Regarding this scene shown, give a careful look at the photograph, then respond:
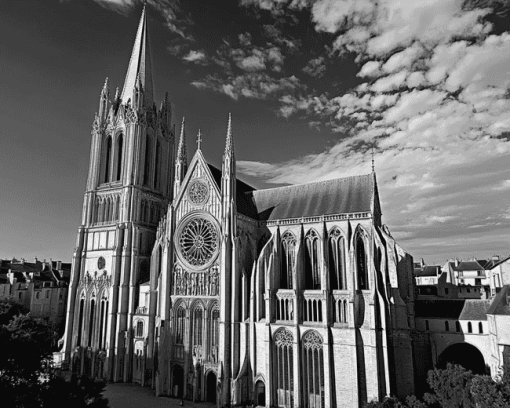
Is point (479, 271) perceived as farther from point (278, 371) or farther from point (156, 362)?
point (156, 362)

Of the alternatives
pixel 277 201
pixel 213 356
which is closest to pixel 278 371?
pixel 213 356

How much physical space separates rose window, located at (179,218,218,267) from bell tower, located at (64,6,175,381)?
8.90m

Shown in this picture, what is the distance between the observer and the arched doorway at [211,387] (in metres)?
39.2

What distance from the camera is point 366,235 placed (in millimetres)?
38688

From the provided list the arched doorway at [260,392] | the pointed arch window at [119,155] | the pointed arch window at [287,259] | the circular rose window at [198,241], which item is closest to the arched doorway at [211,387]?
the arched doorway at [260,392]

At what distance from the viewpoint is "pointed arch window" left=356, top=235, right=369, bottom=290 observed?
3830 centimetres

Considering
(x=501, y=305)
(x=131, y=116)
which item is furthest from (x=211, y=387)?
(x=131, y=116)

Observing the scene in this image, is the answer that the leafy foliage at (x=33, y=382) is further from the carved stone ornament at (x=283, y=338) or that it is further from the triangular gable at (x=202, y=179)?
the triangular gable at (x=202, y=179)

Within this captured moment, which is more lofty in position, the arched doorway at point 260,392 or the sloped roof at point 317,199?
the sloped roof at point 317,199

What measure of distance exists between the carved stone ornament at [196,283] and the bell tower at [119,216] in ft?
25.3

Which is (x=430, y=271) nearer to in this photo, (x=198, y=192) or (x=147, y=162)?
(x=198, y=192)

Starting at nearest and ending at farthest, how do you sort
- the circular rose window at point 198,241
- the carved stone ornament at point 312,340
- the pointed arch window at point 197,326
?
1. the carved stone ornament at point 312,340
2. the pointed arch window at point 197,326
3. the circular rose window at point 198,241

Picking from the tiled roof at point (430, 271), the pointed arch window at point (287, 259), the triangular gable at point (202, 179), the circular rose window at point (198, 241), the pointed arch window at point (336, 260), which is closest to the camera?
the pointed arch window at point (336, 260)

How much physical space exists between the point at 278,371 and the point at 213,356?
7640 mm
